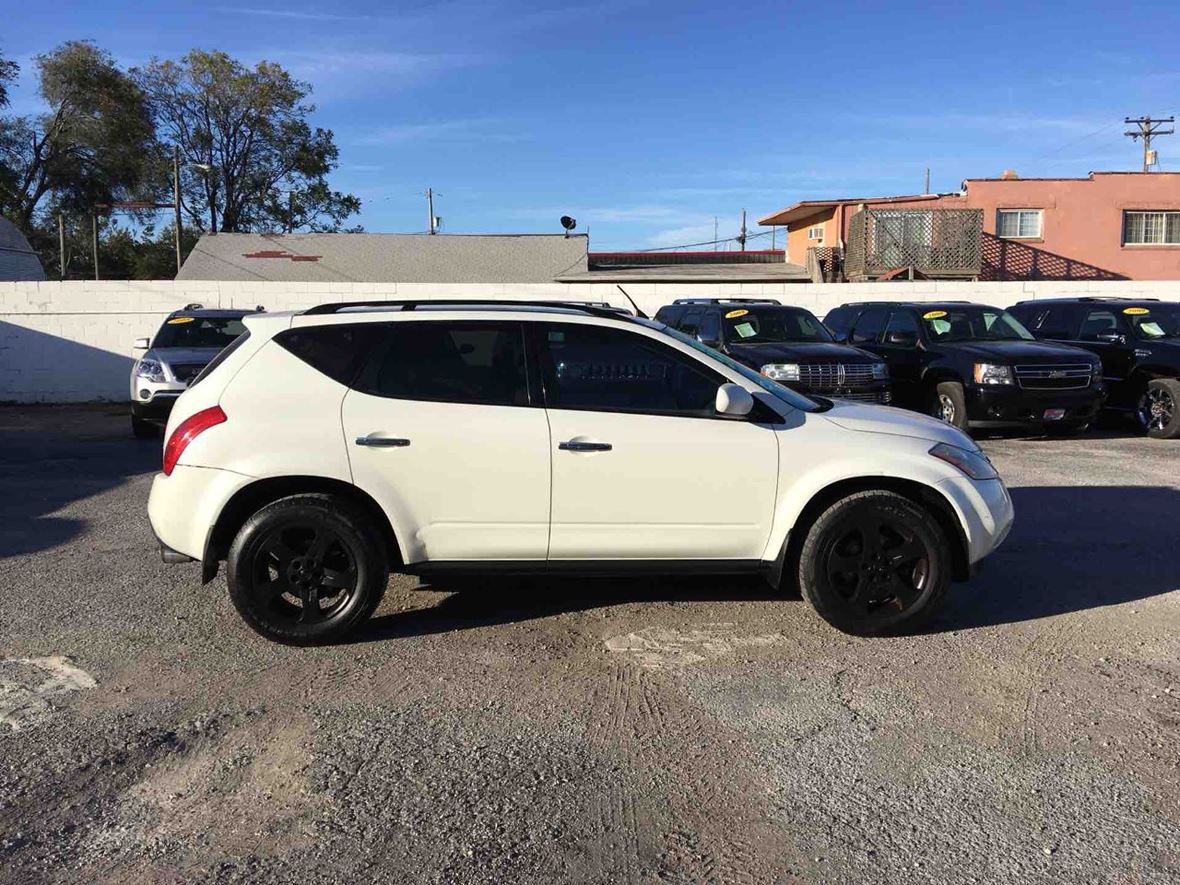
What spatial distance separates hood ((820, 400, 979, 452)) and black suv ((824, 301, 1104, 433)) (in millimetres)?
6898

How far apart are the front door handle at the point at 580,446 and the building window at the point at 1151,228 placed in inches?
1326

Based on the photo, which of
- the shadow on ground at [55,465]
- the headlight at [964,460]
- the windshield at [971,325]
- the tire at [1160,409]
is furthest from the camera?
the windshield at [971,325]

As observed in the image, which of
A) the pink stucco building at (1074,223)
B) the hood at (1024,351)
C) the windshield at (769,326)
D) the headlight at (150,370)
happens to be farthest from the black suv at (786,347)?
the pink stucco building at (1074,223)

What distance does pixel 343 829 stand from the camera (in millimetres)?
3328

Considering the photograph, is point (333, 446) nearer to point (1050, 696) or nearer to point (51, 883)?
point (51, 883)

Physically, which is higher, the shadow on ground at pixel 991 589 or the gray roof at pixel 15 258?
the gray roof at pixel 15 258

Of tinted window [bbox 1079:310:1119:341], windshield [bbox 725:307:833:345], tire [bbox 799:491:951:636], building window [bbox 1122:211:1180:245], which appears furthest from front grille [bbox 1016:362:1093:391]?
building window [bbox 1122:211:1180:245]

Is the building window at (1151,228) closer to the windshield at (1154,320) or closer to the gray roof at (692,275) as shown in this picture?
the gray roof at (692,275)

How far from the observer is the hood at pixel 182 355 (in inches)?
477

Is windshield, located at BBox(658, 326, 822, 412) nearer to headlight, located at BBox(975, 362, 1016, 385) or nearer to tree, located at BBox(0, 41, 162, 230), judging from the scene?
headlight, located at BBox(975, 362, 1016, 385)

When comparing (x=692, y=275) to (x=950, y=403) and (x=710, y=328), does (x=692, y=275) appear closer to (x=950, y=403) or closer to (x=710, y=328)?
(x=710, y=328)

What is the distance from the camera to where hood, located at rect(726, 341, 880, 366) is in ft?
38.3

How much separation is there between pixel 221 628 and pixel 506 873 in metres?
2.86

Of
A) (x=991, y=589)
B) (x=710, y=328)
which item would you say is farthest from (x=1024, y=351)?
(x=991, y=589)
